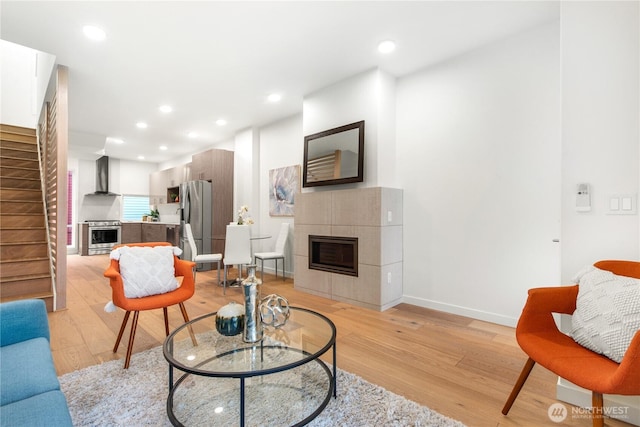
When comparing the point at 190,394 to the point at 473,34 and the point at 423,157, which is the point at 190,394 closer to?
the point at 423,157

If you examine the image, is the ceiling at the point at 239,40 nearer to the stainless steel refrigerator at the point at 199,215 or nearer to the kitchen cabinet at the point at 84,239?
the stainless steel refrigerator at the point at 199,215

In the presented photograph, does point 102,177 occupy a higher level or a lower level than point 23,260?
higher

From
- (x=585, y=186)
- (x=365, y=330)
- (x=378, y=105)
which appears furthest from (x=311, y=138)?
(x=585, y=186)

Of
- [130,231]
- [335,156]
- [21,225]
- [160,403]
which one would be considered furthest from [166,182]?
[160,403]

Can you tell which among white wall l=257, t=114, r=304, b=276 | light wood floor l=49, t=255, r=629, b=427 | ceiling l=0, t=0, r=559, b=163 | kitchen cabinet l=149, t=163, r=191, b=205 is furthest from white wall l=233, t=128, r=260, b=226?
light wood floor l=49, t=255, r=629, b=427

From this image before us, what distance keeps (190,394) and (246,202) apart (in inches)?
163

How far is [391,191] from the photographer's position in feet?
11.0

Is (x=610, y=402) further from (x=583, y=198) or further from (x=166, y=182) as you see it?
(x=166, y=182)

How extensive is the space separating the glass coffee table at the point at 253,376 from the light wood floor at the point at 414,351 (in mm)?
434

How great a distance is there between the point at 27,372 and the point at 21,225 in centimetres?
386

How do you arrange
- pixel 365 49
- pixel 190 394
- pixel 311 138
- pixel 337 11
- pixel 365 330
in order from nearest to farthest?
pixel 190 394, pixel 337 11, pixel 365 330, pixel 365 49, pixel 311 138

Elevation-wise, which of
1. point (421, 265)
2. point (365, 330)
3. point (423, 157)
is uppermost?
point (423, 157)

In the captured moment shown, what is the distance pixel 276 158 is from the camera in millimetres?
5203

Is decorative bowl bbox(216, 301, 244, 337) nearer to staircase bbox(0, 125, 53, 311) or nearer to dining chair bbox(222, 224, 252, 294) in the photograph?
dining chair bbox(222, 224, 252, 294)
